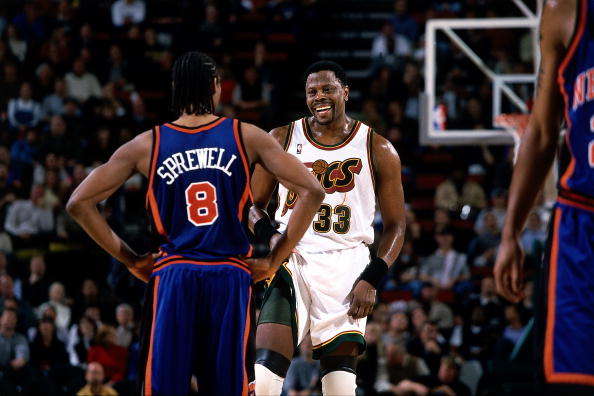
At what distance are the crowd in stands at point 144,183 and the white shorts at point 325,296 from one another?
499 cm

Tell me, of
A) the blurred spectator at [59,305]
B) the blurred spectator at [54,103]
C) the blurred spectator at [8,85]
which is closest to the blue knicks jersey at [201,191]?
the blurred spectator at [59,305]

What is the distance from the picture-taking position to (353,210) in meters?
5.57

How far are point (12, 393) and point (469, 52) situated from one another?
6284mm

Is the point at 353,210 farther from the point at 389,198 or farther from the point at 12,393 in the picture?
the point at 12,393

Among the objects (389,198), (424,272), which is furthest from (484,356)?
(389,198)

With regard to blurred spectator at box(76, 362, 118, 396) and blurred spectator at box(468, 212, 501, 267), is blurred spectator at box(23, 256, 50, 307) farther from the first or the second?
blurred spectator at box(468, 212, 501, 267)

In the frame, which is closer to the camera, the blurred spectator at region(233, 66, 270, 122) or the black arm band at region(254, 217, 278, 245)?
the black arm band at region(254, 217, 278, 245)

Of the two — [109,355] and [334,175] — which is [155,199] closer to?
[334,175]

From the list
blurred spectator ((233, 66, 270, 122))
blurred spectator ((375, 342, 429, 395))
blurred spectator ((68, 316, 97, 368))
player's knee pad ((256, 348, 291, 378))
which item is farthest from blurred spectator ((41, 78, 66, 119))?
player's knee pad ((256, 348, 291, 378))

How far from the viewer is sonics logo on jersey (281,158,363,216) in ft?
18.4

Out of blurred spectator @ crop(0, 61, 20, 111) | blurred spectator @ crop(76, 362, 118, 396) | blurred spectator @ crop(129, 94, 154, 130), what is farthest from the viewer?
blurred spectator @ crop(0, 61, 20, 111)

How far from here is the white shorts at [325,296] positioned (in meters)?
5.38

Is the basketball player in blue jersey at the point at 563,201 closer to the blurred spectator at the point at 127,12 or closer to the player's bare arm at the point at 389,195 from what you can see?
the player's bare arm at the point at 389,195

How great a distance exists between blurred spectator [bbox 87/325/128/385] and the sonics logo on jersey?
565 centimetres
